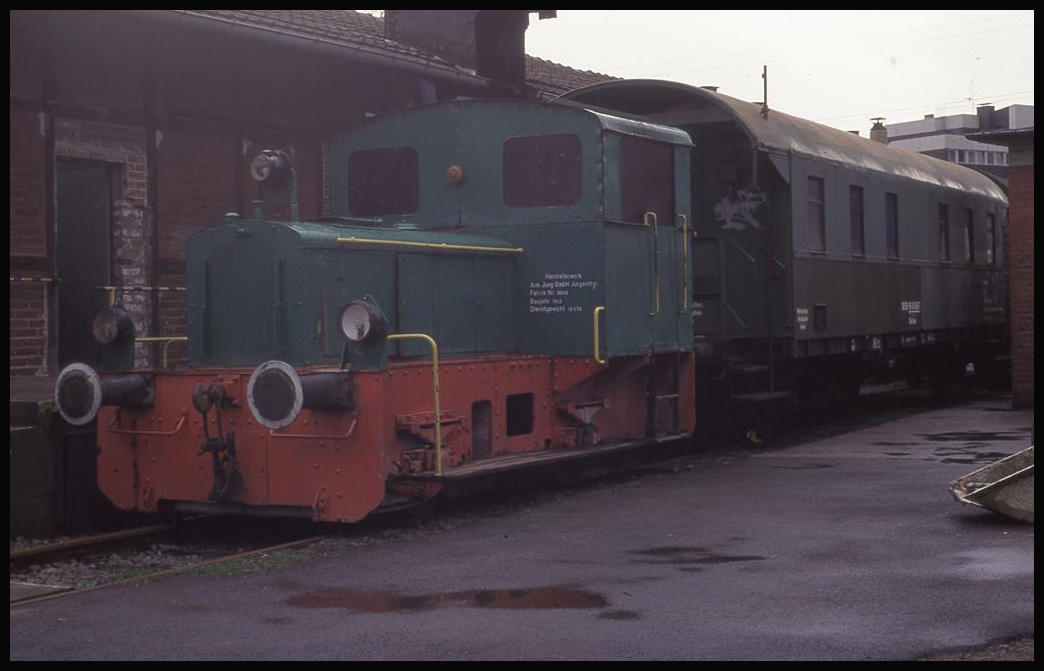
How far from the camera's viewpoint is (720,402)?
14711 mm

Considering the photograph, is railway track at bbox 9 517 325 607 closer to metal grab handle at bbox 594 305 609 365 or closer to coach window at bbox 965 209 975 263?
metal grab handle at bbox 594 305 609 365

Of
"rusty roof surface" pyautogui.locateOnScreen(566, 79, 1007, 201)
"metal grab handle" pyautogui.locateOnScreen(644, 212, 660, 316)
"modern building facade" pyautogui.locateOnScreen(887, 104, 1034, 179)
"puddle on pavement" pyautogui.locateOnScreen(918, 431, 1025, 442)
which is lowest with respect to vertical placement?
"puddle on pavement" pyautogui.locateOnScreen(918, 431, 1025, 442)

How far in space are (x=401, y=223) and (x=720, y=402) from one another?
4735 millimetres

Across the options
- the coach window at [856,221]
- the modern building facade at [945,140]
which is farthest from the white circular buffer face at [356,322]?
the modern building facade at [945,140]

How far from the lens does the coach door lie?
12805 millimetres

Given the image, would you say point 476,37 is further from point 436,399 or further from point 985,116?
point 985,116

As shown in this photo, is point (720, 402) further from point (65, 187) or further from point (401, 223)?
point (65, 187)

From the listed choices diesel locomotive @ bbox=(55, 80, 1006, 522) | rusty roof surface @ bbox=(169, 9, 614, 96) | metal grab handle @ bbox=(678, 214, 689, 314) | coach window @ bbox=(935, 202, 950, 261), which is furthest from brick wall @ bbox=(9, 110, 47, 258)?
coach window @ bbox=(935, 202, 950, 261)

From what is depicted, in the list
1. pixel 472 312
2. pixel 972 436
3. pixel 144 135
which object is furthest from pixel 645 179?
pixel 972 436

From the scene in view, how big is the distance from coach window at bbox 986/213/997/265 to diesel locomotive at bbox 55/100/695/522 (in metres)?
11.9

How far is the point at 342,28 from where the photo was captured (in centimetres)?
1698

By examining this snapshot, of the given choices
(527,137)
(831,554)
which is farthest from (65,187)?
(831,554)

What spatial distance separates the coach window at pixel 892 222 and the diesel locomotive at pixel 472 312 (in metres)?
2.93

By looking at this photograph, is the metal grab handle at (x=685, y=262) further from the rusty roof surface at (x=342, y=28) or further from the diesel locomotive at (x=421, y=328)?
the rusty roof surface at (x=342, y=28)
